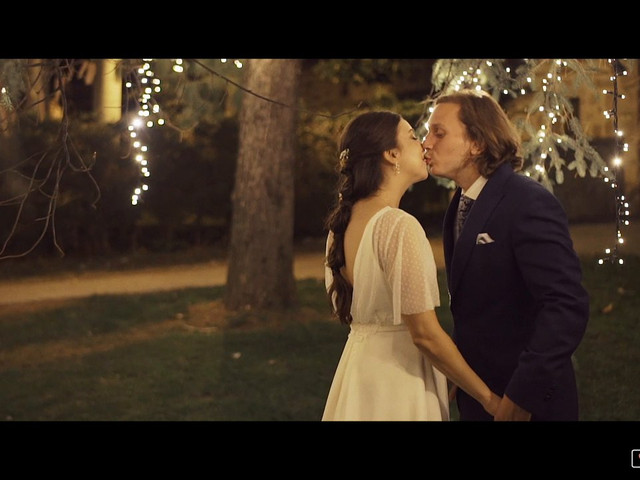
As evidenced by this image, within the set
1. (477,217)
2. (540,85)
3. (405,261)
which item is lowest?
(405,261)

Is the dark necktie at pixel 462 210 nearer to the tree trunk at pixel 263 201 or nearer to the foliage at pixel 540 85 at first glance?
the foliage at pixel 540 85

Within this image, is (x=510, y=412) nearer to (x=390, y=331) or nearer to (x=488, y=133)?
(x=390, y=331)

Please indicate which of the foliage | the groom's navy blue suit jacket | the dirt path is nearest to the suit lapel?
the groom's navy blue suit jacket

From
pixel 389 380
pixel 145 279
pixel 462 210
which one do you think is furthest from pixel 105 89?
pixel 389 380

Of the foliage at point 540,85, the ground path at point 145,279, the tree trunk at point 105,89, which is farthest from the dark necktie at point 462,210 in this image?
the tree trunk at point 105,89

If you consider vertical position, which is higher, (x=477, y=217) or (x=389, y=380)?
(x=477, y=217)

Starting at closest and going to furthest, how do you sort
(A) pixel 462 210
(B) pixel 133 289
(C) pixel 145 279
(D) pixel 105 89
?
1. (A) pixel 462 210
2. (B) pixel 133 289
3. (C) pixel 145 279
4. (D) pixel 105 89

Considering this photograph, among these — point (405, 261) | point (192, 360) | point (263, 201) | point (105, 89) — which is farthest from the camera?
point (105, 89)

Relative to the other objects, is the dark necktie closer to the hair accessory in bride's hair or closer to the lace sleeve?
the lace sleeve

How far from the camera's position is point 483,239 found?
3.19 meters

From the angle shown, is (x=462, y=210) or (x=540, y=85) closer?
(x=462, y=210)

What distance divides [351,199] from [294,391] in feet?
14.2

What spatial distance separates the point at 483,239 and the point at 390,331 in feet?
1.62
